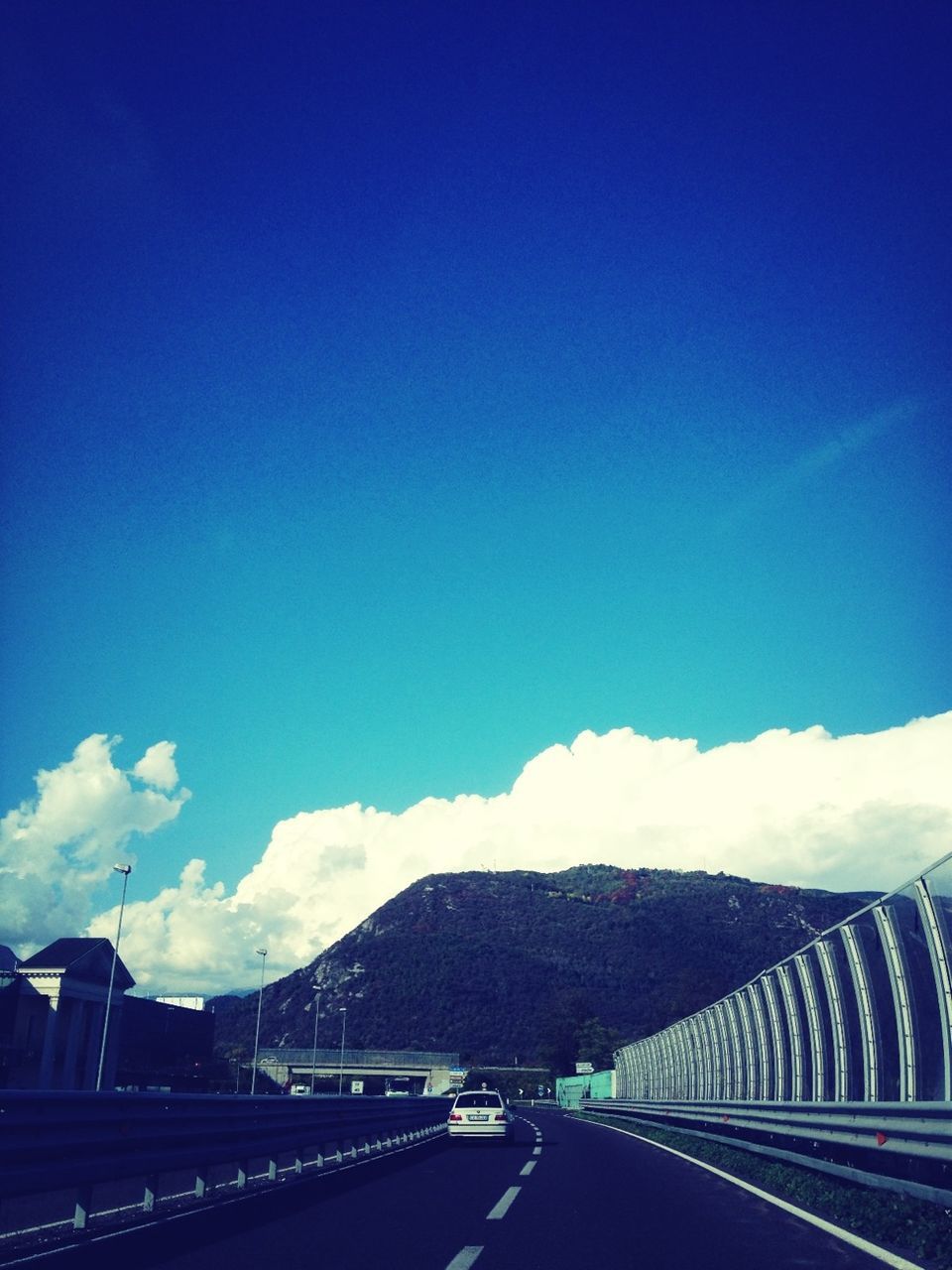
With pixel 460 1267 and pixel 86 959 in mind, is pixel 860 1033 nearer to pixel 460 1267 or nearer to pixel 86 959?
pixel 460 1267

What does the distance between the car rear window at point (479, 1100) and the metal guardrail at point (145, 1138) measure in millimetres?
6872

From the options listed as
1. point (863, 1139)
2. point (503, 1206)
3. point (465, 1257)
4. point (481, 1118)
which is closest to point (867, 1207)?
point (863, 1139)

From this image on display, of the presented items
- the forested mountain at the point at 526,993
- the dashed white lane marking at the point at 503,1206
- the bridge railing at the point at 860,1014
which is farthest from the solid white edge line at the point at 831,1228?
the forested mountain at the point at 526,993

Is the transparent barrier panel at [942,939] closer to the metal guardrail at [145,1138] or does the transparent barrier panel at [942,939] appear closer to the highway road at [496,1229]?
the highway road at [496,1229]

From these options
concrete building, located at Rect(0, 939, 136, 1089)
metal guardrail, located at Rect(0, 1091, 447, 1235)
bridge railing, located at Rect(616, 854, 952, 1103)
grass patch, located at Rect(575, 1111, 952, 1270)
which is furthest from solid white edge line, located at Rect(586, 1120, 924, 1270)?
concrete building, located at Rect(0, 939, 136, 1089)

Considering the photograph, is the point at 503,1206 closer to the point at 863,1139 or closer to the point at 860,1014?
the point at 863,1139

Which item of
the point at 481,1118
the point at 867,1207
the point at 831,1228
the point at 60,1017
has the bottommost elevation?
the point at 831,1228

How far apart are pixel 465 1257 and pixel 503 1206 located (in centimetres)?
354

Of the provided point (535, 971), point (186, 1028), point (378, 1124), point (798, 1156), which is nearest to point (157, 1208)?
point (798, 1156)

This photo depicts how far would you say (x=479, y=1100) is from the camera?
2545 cm

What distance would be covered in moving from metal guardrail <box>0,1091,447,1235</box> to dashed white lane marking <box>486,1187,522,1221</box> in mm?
3039

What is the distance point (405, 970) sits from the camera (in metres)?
192

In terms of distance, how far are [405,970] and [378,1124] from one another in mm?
177077

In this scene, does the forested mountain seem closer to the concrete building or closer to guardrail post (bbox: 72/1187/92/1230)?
the concrete building
